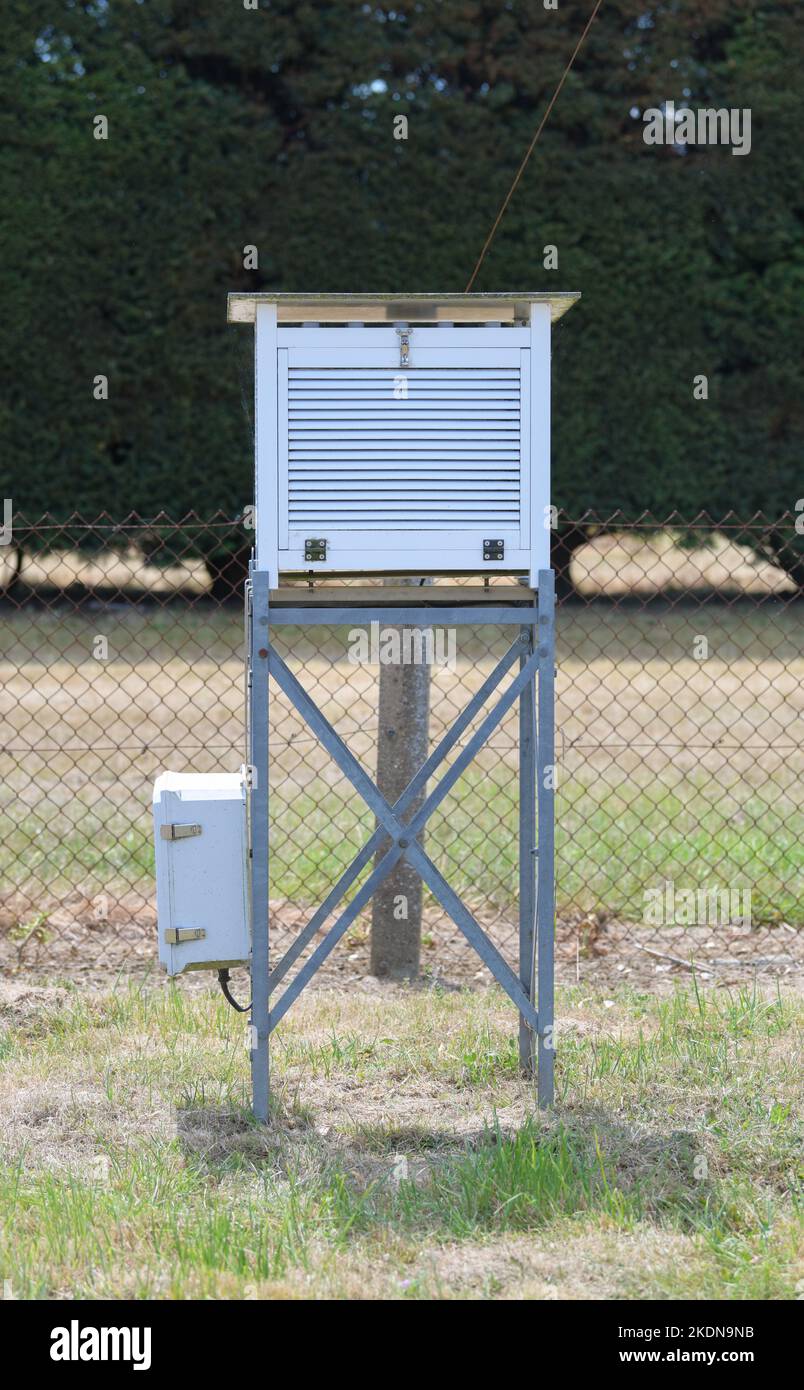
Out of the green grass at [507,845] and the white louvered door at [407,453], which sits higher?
the white louvered door at [407,453]

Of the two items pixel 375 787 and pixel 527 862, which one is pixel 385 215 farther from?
pixel 375 787

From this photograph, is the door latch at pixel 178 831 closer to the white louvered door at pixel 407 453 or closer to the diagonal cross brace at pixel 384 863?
the diagonal cross brace at pixel 384 863

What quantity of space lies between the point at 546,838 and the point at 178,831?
0.79 metres

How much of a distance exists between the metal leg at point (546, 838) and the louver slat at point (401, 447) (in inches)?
10.4

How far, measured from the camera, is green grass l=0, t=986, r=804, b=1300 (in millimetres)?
2307

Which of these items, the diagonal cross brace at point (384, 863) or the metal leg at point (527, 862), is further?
the metal leg at point (527, 862)

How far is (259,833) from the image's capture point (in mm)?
2861

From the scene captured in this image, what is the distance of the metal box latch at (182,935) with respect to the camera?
9.75 feet

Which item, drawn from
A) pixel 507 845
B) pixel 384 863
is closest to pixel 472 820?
pixel 507 845

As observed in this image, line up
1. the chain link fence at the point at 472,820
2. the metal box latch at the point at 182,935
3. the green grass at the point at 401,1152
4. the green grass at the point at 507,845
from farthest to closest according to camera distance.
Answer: the green grass at the point at 507,845
the chain link fence at the point at 472,820
the metal box latch at the point at 182,935
the green grass at the point at 401,1152

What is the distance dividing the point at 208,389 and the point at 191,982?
7.08 metres

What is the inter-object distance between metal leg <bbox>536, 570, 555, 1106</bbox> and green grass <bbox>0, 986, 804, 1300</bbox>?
5.6 inches

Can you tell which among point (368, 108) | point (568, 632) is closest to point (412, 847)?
point (568, 632)

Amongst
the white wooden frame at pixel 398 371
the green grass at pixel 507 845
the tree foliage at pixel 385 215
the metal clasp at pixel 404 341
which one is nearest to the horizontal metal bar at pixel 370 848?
the white wooden frame at pixel 398 371
